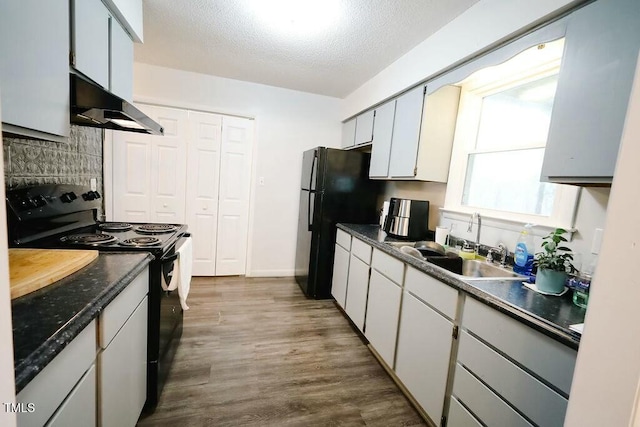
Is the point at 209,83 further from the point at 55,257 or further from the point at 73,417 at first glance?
the point at 73,417

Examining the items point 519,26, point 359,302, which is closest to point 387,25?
point 519,26

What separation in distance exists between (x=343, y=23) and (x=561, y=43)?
1.33m

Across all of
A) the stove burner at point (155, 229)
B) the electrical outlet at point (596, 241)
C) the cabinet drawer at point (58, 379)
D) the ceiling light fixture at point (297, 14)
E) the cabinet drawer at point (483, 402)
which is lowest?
the cabinet drawer at point (483, 402)

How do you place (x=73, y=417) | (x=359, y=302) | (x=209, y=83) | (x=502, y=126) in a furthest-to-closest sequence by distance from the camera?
(x=209, y=83)
(x=359, y=302)
(x=502, y=126)
(x=73, y=417)

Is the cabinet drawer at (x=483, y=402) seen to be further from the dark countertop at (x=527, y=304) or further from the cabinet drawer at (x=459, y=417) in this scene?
the dark countertop at (x=527, y=304)

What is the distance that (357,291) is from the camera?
2.45 meters

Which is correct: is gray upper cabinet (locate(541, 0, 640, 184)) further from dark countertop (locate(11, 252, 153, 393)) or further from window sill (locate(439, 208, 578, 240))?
dark countertop (locate(11, 252, 153, 393))

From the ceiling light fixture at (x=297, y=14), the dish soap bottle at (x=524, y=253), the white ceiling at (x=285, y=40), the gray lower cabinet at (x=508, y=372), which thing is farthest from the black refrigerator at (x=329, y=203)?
the gray lower cabinet at (x=508, y=372)

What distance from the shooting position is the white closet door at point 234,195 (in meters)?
3.45

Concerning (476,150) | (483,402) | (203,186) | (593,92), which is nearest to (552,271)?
(483,402)

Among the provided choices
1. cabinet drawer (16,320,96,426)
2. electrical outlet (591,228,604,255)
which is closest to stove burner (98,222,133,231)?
cabinet drawer (16,320,96,426)

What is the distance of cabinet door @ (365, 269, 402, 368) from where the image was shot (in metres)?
1.86

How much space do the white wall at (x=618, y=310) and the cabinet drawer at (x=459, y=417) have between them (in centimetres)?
97

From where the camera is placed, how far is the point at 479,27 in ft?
5.45
